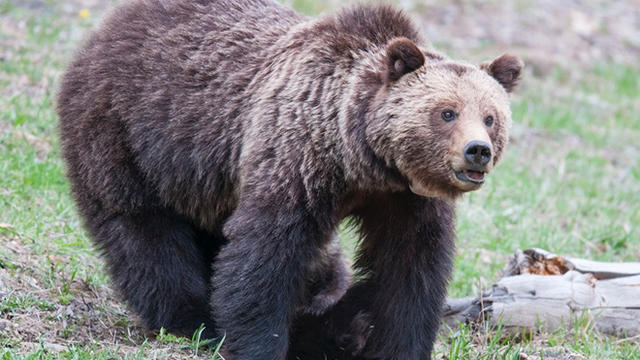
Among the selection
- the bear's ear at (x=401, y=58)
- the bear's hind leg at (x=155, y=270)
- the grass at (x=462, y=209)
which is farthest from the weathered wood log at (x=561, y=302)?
the bear's ear at (x=401, y=58)

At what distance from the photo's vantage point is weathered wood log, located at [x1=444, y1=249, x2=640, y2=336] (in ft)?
24.6

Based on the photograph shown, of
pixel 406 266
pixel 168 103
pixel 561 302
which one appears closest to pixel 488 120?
pixel 406 266

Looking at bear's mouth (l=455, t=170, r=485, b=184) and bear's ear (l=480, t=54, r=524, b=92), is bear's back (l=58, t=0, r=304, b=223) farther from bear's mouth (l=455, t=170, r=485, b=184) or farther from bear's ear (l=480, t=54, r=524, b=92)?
bear's mouth (l=455, t=170, r=485, b=184)

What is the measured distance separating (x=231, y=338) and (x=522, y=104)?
30.4 feet

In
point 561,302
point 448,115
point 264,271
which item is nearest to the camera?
point 448,115

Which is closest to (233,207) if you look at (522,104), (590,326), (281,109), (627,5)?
(281,109)

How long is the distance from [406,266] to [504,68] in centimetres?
144

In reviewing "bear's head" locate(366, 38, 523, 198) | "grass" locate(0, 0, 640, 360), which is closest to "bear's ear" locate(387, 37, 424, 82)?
"bear's head" locate(366, 38, 523, 198)

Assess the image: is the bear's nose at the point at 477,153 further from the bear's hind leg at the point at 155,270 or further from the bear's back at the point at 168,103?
the bear's hind leg at the point at 155,270

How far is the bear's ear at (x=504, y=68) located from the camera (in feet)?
20.5

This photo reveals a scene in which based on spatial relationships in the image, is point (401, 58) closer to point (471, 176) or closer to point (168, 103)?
point (471, 176)

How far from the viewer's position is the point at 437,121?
583 centimetres

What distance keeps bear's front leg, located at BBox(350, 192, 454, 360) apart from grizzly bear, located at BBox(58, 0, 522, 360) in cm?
1

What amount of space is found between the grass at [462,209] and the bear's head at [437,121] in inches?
53.2
